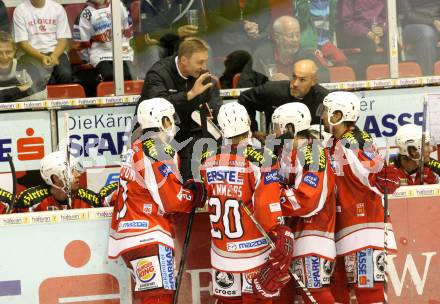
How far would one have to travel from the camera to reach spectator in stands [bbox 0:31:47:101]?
8594 mm

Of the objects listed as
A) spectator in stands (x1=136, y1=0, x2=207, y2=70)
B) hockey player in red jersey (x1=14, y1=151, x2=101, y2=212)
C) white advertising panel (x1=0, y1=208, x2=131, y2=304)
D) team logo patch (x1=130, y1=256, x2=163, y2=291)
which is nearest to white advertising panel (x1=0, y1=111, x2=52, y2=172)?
spectator in stands (x1=136, y1=0, x2=207, y2=70)

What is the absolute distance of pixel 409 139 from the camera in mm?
7887

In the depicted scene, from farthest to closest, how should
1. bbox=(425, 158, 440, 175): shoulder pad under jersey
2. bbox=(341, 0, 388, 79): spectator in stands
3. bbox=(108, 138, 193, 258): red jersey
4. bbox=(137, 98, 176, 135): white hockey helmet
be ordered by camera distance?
bbox=(341, 0, 388, 79): spectator in stands < bbox=(425, 158, 440, 175): shoulder pad under jersey < bbox=(137, 98, 176, 135): white hockey helmet < bbox=(108, 138, 193, 258): red jersey

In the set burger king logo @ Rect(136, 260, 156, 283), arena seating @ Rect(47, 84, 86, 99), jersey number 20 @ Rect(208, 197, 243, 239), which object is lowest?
burger king logo @ Rect(136, 260, 156, 283)

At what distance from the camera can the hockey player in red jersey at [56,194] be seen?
7410 millimetres

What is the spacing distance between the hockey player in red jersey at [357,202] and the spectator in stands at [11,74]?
264 centimetres

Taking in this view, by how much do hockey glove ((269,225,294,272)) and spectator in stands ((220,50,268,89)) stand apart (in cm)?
250

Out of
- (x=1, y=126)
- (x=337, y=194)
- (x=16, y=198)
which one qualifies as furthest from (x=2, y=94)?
(x=337, y=194)

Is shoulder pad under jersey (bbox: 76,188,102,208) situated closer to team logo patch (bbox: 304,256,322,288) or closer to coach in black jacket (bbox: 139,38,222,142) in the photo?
coach in black jacket (bbox: 139,38,222,142)

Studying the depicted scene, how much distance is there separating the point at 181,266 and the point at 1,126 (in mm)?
2280

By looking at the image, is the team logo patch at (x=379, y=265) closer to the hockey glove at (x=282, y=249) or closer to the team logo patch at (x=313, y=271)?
the team logo patch at (x=313, y=271)

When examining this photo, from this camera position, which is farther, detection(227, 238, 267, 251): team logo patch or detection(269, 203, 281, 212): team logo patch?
detection(227, 238, 267, 251): team logo patch

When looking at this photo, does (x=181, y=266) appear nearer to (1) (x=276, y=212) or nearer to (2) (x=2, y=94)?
(1) (x=276, y=212)

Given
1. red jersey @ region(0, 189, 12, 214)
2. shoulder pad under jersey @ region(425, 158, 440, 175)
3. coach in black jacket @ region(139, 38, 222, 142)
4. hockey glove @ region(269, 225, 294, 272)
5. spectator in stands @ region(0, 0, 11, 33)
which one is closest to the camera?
hockey glove @ region(269, 225, 294, 272)
